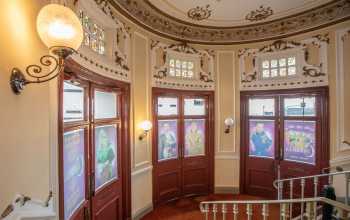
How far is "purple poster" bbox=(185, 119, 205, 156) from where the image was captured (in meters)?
4.83

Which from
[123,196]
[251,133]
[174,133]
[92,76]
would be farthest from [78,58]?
[251,133]

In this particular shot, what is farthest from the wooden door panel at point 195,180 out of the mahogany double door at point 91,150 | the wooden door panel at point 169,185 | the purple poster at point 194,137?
the mahogany double door at point 91,150

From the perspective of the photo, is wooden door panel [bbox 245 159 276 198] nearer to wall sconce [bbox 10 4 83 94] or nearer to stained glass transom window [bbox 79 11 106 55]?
stained glass transom window [bbox 79 11 106 55]

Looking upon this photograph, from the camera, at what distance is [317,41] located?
413 cm


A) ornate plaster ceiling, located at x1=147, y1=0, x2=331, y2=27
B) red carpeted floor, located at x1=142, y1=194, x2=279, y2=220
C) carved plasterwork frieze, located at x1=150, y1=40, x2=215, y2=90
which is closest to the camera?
ornate plaster ceiling, located at x1=147, y1=0, x2=331, y2=27

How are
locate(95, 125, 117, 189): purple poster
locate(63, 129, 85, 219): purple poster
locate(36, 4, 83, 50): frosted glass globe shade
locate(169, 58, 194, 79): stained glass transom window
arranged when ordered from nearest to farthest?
1. locate(36, 4, 83, 50): frosted glass globe shade
2. locate(63, 129, 85, 219): purple poster
3. locate(95, 125, 117, 189): purple poster
4. locate(169, 58, 194, 79): stained glass transom window

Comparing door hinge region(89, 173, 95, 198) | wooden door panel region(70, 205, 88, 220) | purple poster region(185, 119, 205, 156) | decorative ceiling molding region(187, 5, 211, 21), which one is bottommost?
wooden door panel region(70, 205, 88, 220)

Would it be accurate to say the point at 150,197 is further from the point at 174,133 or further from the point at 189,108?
the point at 189,108

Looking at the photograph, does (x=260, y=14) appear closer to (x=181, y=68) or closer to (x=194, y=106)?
(x=181, y=68)

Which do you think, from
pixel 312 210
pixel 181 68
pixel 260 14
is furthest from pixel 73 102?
pixel 260 14

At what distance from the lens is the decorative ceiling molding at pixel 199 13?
382cm

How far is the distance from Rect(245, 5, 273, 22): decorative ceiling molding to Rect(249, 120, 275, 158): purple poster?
213cm

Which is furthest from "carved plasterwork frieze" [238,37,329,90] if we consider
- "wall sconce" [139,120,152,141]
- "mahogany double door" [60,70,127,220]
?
"mahogany double door" [60,70,127,220]

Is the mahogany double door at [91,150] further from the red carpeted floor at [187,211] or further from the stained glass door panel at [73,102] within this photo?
the red carpeted floor at [187,211]
